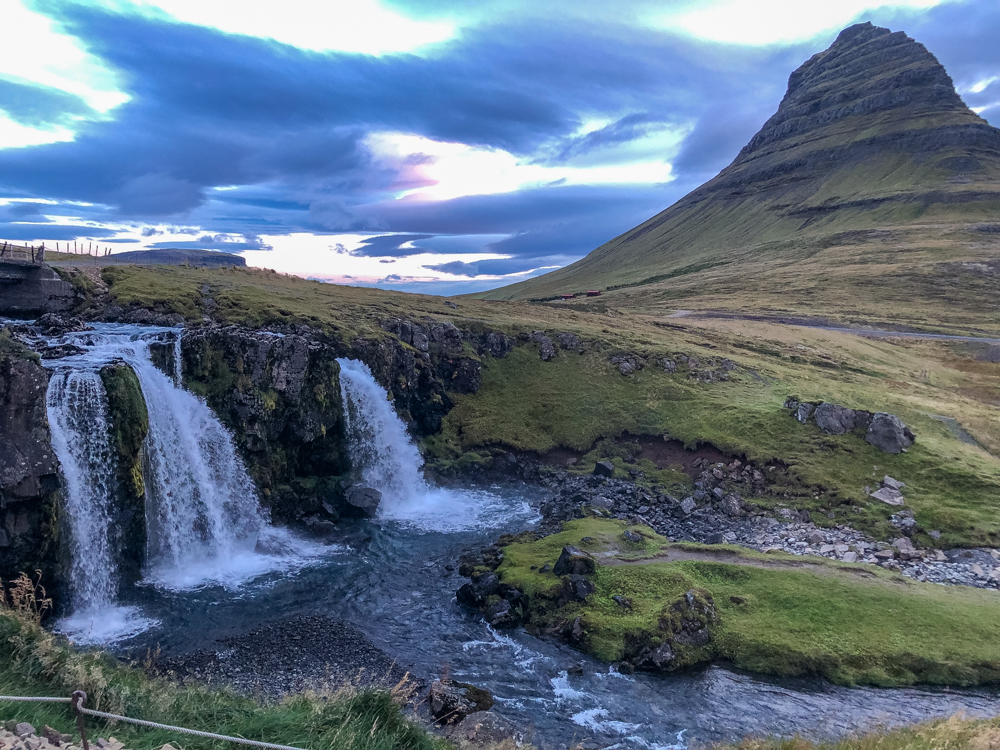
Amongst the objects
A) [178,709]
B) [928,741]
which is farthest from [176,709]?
[928,741]

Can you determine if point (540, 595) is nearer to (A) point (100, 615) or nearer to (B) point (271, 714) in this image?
Answer: (B) point (271, 714)

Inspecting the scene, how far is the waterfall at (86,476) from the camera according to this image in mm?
26672

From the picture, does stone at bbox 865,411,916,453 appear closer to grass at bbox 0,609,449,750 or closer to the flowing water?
the flowing water

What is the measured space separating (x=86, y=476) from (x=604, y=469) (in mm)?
31581

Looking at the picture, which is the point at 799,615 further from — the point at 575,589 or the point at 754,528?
the point at 754,528

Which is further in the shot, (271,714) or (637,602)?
(637,602)

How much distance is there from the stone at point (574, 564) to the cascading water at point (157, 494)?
44.7ft

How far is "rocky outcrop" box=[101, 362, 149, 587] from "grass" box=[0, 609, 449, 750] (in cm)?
1764

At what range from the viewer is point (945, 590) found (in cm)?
2692

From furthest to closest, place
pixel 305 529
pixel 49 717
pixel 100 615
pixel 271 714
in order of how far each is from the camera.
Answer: pixel 305 529, pixel 100 615, pixel 271 714, pixel 49 717

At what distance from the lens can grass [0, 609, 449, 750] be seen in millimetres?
10016

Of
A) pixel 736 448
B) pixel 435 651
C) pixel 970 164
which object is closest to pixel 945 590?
pixel 736 448

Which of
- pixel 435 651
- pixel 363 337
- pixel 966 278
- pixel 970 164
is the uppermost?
pixel 970 164

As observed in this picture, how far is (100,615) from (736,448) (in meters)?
38.9
